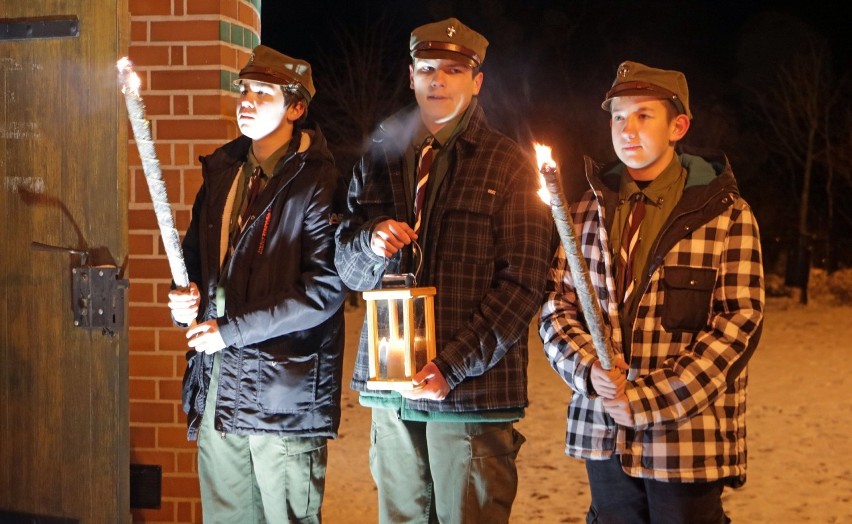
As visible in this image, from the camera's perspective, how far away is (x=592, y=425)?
318 centimetres

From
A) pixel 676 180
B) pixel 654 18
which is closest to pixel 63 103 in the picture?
pixel 676 180

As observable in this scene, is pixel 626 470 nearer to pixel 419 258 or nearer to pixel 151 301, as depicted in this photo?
pixel 419 258

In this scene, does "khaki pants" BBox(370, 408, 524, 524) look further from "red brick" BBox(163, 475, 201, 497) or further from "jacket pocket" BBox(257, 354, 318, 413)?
"red brick" BBox(163, 475, 201, 497)

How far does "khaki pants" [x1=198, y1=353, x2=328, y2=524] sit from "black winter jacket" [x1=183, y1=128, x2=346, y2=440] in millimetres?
69

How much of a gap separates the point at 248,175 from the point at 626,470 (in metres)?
1.82

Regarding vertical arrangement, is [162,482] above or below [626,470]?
below

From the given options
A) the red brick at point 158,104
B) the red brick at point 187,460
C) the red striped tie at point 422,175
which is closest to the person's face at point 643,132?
the red striped tie at point 422,175

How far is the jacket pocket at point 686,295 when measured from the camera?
307 centimetres

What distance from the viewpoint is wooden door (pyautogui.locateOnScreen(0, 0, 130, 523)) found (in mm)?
3705

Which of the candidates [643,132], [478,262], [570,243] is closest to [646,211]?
[643,132]

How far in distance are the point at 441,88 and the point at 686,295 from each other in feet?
3.71

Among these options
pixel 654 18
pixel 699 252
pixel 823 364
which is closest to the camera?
pixel 699 252

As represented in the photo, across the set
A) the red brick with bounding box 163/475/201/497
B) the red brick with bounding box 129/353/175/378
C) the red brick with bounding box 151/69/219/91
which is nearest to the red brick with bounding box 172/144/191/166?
the red brick with bounding box 151/69/219/91

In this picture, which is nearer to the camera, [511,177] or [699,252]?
[699,252]
